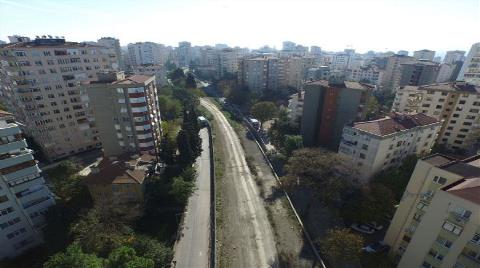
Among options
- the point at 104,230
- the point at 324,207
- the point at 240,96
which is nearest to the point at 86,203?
the point at 104,230

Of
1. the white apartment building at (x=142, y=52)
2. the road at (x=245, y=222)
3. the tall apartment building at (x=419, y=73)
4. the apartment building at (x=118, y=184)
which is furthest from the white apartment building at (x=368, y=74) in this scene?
the white apartment building at (x=142, y=52)

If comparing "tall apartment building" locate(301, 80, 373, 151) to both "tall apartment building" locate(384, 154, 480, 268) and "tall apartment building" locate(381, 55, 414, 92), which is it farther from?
"tall apartment building" locate(381, 55, 414, 92)

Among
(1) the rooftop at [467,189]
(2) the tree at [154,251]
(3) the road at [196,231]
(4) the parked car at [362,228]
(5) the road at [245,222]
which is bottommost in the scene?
(3) the road at [196,231]

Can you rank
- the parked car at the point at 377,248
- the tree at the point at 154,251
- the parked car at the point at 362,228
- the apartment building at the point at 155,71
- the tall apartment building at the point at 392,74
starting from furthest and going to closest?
1. the tall apartment building at the point at 392,74
2. the apartment building at the point at 155,71
3. the parked car at the point at 362,228
4. the parked car at the point at 377,248
5. the tree at the point at 154,251

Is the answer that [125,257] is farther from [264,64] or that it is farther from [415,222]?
[264,64]

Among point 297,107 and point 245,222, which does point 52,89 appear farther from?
point 297,107

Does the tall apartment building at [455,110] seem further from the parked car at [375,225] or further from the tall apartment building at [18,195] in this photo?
the tall apartment building at [18,195]
